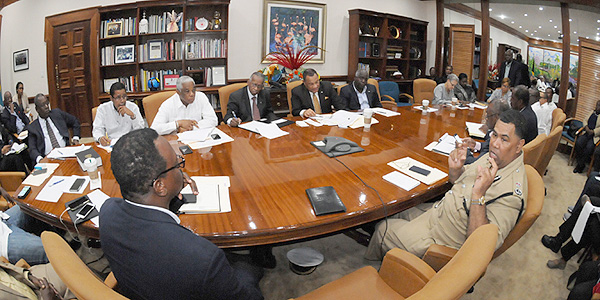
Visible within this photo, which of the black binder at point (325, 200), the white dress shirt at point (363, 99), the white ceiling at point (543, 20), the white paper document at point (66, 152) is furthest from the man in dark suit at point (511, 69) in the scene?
the white paper document at point (66, 152)

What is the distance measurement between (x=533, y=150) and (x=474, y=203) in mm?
1157

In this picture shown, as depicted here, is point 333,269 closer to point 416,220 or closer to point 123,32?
point 416,220

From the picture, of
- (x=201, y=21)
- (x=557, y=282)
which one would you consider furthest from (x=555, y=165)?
(x=201, y=21)

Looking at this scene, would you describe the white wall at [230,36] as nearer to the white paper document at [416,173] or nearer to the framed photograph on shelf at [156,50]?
the framed photograph on shelf at [156,50]

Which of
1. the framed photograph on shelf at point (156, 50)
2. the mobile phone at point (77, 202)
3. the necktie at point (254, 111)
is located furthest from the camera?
the framed photograph on shelf at point (156, 50)

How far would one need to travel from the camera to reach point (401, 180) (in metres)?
1.89

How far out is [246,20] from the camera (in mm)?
5422

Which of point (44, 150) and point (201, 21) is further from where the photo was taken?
point (201, 21)

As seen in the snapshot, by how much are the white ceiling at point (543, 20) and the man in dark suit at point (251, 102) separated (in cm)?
533

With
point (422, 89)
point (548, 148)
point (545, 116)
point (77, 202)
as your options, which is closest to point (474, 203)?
point (548, 148)

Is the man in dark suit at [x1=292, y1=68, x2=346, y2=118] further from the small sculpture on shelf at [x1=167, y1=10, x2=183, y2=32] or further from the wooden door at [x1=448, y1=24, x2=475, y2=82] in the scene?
the wooden door at [x1=448, y1=24, x2=475, y2=82]

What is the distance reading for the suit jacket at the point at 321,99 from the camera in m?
3.90

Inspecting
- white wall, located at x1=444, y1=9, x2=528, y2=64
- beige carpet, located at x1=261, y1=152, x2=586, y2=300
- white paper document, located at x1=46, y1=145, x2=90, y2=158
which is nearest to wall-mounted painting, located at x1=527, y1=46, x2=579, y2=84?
white wall, located at x1=444, y1=9, x2=528, y2=64

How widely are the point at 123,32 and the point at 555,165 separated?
677 cm
